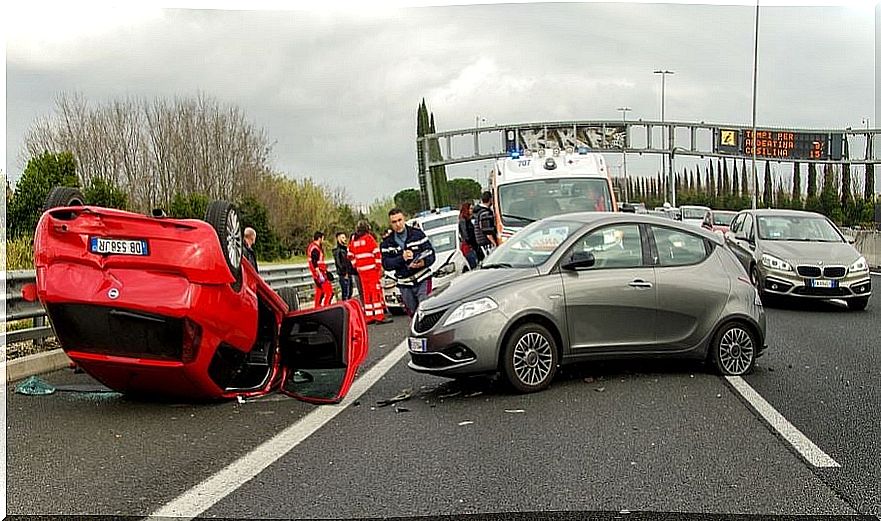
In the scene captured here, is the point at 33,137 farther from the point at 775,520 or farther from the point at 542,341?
the point at 775,520

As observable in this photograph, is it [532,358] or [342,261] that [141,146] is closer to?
[342,261]

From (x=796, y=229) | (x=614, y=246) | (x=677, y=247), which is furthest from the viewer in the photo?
(x=796, y=229)

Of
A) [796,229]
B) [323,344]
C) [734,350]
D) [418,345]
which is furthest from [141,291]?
[796,229]

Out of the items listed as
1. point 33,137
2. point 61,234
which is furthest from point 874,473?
point 33,137

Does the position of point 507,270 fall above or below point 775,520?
above

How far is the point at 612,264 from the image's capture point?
893 cm

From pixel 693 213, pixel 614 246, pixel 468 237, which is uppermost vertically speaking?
pixel 614 246

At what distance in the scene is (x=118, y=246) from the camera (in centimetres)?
704

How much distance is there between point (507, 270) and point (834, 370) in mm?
3685

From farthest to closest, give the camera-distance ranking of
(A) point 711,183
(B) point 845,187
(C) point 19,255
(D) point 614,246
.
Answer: (A) point 711,183, (B) point 845,187, (C) point 19,255, (D) point 614,246

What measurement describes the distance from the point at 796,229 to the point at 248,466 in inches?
523

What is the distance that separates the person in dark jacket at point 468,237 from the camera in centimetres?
1656

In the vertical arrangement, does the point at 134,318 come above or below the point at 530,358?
above

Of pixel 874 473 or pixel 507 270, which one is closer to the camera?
pixel 874 473
